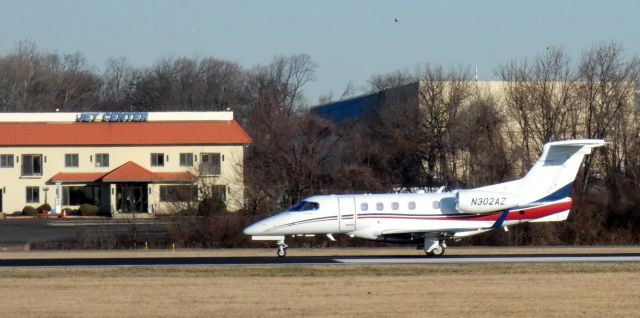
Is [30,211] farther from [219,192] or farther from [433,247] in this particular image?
[433,247]

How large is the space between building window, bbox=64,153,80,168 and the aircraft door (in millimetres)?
47208

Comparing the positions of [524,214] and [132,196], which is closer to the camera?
[524,214]

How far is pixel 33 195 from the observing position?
80.7 m

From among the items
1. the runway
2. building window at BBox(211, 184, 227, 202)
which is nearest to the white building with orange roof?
building window at BBox(211, 184, 227, 202)

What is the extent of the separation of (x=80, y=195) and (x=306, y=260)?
161ft

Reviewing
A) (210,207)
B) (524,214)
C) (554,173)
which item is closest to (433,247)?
(524,214)

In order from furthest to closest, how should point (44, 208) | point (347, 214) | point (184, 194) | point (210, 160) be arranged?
1. point (210, 160)
2. point (44, 208)
3. point (184, 194)
4. point (347, 214)

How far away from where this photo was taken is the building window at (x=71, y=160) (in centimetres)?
8112

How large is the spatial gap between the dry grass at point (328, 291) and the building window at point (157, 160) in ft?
163

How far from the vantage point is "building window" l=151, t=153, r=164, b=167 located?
266 feet

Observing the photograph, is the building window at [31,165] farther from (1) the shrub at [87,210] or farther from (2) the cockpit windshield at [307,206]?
(2) the cockpit windshield at [307,206]

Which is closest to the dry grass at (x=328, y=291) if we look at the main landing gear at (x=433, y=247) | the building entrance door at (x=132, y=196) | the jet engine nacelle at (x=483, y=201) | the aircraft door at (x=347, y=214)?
the main landing gear at (x=433, y=247)

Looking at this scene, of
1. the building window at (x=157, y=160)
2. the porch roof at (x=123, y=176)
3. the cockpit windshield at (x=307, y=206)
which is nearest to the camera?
the cockpit windshield at (x=307, y=206)


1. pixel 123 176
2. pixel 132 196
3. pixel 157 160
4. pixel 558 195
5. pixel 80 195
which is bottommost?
pixel 558 195
